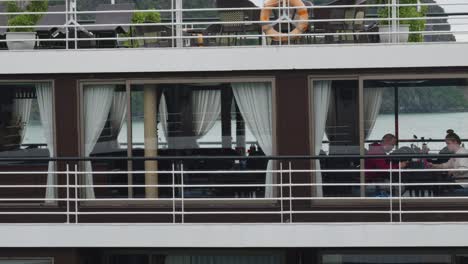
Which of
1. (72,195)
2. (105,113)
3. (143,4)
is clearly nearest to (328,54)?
(105,113)

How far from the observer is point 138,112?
11500mm

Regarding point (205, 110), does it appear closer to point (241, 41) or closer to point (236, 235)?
point (241, 41)

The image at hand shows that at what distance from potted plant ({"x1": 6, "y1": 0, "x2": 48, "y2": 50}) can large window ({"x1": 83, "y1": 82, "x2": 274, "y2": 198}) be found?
1.05m

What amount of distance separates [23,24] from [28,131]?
4.72 ft

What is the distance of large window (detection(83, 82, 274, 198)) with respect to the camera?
37.3ft

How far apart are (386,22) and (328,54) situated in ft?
4.26

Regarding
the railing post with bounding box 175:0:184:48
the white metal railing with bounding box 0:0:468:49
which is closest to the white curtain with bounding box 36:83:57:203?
the white metal railing with bounding box 0:0:468:49

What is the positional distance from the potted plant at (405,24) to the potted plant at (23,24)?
165 inches

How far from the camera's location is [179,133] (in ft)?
37.7

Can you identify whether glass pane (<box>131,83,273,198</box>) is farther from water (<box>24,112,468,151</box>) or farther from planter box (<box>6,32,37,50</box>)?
planter box (<box>6,32,37,50</box>)

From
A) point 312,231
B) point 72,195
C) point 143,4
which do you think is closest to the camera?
point 312,231

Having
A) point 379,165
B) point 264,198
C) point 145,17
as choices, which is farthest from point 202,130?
point 379,165

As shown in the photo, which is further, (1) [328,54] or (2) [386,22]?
(2) [386,22]

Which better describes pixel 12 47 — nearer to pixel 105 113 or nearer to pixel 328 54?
pixel 105 113
